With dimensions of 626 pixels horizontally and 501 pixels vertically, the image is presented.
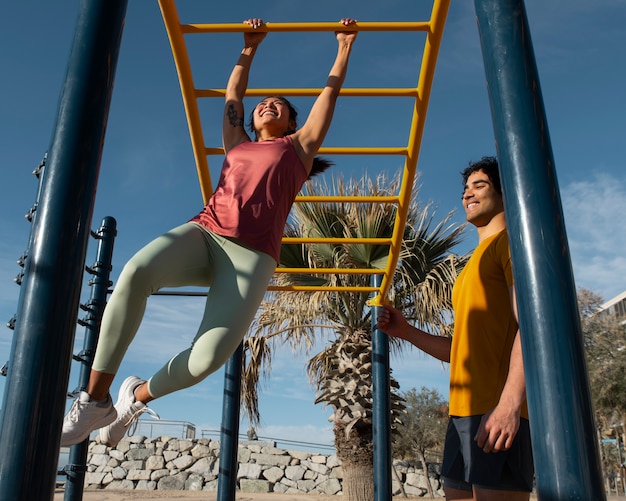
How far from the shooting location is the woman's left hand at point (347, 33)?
2.25m

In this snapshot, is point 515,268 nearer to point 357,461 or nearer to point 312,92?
point 312,92

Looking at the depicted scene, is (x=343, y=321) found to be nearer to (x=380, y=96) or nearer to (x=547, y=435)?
(x=380, y=96)

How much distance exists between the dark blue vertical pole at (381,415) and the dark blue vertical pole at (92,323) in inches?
62.8

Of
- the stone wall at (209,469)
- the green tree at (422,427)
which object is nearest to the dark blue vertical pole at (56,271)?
the stone wall at (209,469)

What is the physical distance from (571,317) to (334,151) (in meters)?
1.78

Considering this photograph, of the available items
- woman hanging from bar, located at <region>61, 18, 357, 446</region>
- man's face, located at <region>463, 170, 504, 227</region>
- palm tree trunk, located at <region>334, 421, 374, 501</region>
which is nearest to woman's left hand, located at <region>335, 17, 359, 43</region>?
woman hanging from bar, located at <region>61, 18, 357, 446</region>

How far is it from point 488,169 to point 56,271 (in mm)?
1381

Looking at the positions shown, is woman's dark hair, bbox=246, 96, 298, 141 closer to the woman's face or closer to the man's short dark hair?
the woman's face

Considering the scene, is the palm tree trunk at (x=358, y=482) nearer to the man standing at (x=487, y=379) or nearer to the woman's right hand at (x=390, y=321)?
the woman's right hand at (x=390, y=321)

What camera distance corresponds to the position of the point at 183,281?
1867 mm

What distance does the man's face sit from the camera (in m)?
1.90

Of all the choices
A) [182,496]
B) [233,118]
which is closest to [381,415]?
[233,118]

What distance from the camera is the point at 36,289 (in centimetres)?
112

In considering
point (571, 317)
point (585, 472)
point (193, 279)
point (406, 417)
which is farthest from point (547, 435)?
point (406, 417)
